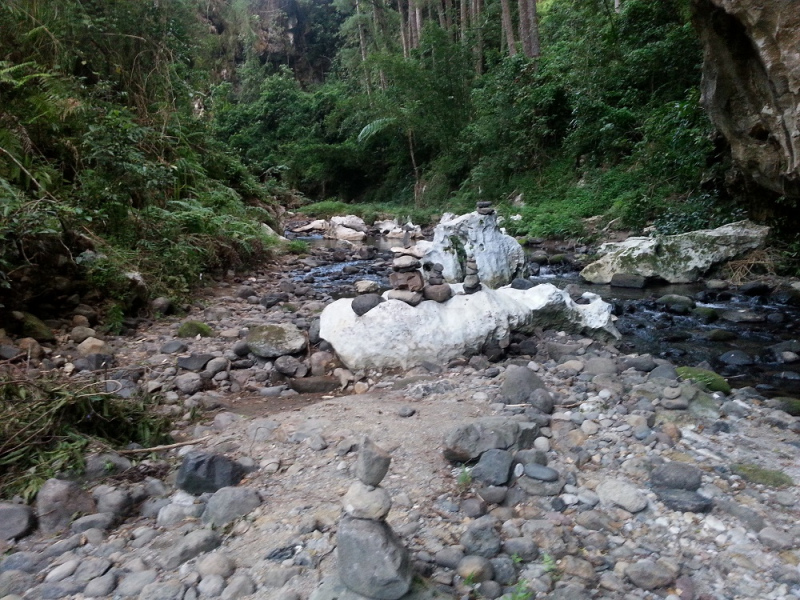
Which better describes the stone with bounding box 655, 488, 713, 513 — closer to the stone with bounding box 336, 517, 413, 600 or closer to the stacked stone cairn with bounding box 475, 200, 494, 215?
the stone with bounding box 336, 517, 413, 600

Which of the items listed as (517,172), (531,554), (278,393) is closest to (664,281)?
(278,393)

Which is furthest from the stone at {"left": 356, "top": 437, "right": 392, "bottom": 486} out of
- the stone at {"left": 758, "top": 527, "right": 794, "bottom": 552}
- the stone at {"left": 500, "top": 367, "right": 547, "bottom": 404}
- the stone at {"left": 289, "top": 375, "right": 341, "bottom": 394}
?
the stone at {"left": 289, "top": 375, "right": 341, "bottom": 394}

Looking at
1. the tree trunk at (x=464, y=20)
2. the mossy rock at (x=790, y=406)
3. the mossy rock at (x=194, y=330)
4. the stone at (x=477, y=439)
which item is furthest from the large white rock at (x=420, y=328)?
the tree trunk at (x=464, y=20)

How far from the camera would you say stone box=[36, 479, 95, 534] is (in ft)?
7.87

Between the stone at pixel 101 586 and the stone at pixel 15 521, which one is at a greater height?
the stone at pixel 15 521

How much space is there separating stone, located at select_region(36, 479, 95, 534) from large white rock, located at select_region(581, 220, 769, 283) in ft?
26.9

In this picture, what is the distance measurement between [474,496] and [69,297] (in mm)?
4787

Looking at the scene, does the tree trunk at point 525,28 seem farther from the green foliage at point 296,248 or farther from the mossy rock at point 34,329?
the mossy rock at point 34,329

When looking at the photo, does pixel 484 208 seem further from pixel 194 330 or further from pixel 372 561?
pixel 372 561

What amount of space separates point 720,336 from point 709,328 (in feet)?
1.47

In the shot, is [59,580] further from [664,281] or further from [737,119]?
[664,281]

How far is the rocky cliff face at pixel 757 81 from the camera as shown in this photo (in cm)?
495

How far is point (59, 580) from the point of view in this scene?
6.77 ft

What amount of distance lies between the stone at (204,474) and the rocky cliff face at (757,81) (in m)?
5.73
